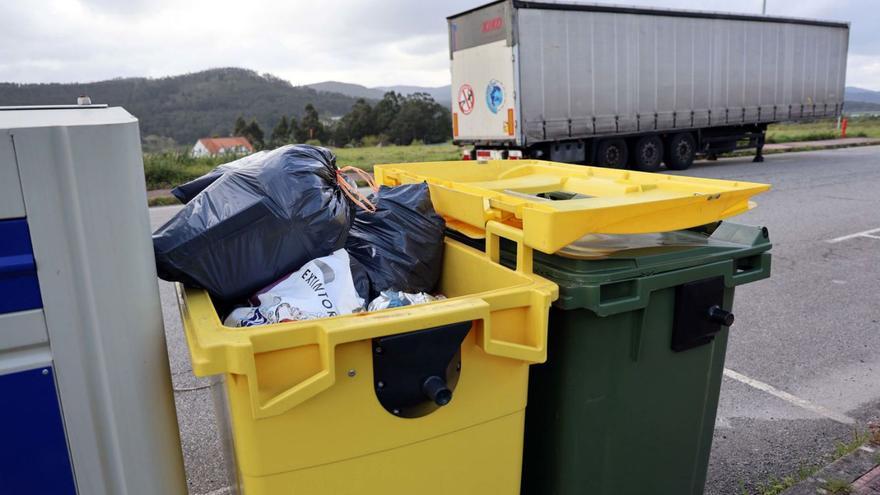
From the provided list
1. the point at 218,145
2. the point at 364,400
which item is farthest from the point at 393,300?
the point at 218,145

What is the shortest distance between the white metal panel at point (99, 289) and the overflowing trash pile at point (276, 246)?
0.72 ft

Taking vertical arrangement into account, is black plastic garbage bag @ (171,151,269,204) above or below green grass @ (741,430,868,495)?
above

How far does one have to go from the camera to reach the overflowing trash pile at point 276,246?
1.64 metres

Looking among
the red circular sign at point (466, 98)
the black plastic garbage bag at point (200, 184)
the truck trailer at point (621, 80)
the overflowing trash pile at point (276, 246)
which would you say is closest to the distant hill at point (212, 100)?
the red circular sign at point (466, 98)

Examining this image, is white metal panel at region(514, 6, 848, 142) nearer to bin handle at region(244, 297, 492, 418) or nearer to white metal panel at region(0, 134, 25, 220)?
bin handle at region(244, 297, 492, 418)

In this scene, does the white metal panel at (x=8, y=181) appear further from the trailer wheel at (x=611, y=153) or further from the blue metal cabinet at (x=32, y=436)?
the trailer wheel at (x=611, y=153)

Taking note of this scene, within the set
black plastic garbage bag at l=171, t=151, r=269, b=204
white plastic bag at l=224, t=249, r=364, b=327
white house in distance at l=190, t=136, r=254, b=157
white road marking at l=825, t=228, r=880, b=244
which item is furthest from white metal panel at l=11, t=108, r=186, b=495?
white house in distance at l=190, t=136, r=254, b=157

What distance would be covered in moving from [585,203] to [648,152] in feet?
41.7

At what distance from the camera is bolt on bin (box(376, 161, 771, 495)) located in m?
1.67

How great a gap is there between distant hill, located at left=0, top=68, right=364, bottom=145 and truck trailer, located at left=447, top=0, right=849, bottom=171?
46628mm

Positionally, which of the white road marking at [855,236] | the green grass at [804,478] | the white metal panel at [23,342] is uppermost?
the white metal panel at [23,342]

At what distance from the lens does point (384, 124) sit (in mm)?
49125

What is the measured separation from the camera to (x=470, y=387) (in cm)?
157

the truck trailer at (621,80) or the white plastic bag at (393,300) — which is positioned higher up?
the truck trailer at (621,80)
